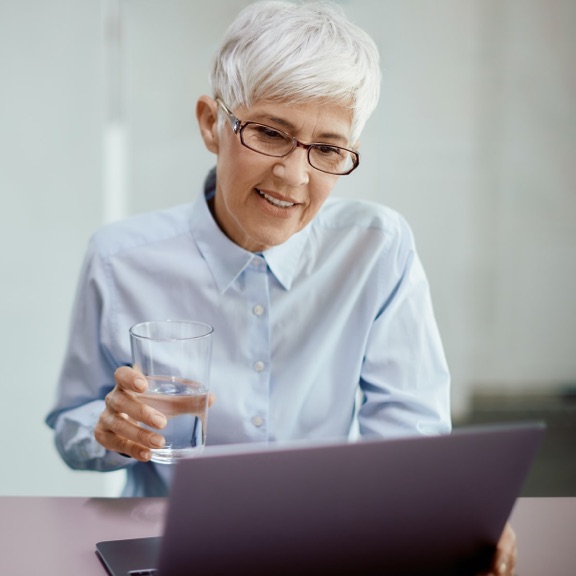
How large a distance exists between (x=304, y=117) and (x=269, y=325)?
0.43 meters

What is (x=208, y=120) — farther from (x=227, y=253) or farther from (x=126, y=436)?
(x=126, y=436)

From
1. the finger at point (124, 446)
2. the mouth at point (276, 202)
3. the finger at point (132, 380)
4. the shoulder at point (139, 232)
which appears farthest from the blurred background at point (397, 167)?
the finger at point (132, 380)

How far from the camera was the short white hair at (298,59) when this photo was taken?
143 centimetres

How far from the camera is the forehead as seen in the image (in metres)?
1.45

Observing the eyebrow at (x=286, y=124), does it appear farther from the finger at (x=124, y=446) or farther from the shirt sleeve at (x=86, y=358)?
the finger at (x=124, y=446)

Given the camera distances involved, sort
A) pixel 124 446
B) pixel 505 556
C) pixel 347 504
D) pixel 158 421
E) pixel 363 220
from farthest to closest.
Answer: pixel 363 220
pixel 124 446
pixel 158 421
pixel 505 556
pixel 347 504

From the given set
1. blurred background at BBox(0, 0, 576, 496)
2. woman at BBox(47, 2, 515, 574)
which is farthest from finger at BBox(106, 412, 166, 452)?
blurred background at BBox(0, 0, 576, 496)

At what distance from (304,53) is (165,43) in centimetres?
188

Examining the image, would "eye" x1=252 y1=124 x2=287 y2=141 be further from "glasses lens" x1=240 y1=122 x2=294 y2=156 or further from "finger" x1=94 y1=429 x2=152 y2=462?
"finger" x1=94 y1=429 x2=152 y2=462

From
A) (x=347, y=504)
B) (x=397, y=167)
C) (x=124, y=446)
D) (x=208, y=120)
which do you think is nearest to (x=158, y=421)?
(x=124, y=446)

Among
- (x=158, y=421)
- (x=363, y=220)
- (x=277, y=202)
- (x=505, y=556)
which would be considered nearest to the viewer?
(x=505, y=556)

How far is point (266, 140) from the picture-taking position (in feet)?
4.88

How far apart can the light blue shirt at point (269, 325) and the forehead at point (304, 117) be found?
0.95ft

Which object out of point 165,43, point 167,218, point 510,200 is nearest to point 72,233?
point 165,43
